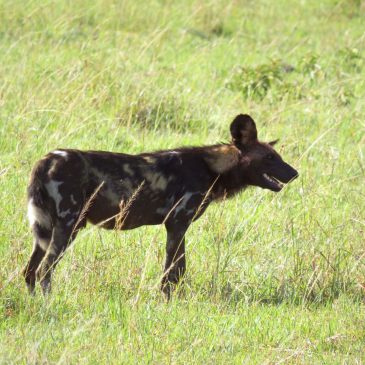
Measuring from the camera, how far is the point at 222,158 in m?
6.61

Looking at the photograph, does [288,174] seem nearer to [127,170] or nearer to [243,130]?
[243,130]

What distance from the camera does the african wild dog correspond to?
5.65 m

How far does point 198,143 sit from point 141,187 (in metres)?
2.74

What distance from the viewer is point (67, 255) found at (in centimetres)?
611

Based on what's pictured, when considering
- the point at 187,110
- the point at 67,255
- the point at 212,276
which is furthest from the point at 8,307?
the point at 187,110

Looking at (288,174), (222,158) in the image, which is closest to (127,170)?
(222,158)

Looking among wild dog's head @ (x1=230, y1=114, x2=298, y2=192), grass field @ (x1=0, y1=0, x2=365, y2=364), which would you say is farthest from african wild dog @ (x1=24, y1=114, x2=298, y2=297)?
grass field @ (x1=0, y1=0, x2=365, y2=364)

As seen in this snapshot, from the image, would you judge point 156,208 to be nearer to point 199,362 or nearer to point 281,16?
point 199,362

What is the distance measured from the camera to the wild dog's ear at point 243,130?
21.4 feet

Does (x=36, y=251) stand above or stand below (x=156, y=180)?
below

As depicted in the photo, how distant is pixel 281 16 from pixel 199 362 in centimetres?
932

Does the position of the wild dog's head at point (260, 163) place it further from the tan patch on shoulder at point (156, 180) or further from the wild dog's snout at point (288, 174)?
the tan patch on shoulder at point (156, 180)

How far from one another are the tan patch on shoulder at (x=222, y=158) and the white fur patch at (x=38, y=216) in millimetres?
1265

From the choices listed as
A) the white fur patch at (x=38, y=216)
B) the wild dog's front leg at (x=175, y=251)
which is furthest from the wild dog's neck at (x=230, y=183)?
the white fur patch at (x=38, y=216)
